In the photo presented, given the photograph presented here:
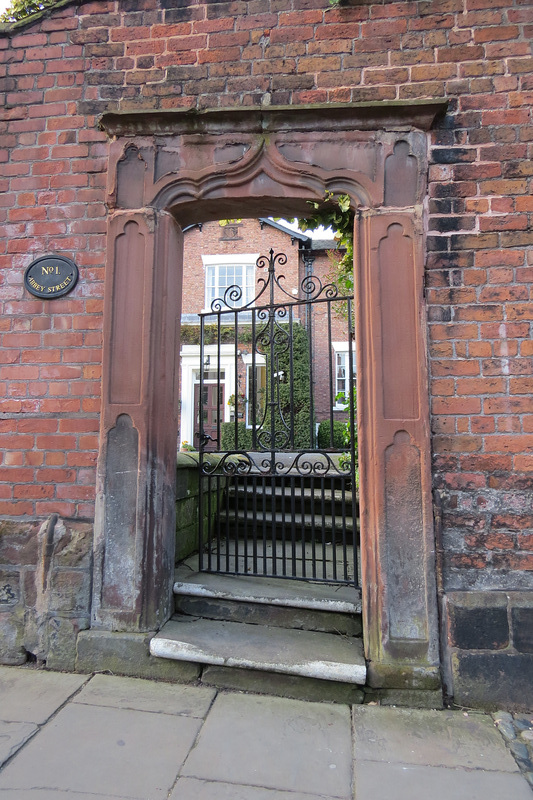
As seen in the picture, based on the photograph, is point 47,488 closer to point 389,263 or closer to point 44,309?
point 44,309

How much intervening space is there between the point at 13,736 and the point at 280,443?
7.36ft

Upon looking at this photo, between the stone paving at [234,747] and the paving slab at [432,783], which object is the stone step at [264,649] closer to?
the stone paving at [234,747]

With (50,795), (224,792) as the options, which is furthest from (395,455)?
(50,795)

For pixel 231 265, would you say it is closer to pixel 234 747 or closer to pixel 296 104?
pixel 296 104

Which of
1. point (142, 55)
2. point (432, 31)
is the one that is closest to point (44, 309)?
point (142, 55)

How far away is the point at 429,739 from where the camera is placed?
2127 millimetres

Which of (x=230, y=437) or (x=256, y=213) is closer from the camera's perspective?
(x=256, y=213)

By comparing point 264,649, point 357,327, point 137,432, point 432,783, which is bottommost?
point 432,783

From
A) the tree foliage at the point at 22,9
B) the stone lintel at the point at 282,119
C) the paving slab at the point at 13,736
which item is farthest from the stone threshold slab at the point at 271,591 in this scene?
the tree foliage at the point at 22,9

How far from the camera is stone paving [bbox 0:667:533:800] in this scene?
1.80m

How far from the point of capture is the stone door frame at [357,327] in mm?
2539

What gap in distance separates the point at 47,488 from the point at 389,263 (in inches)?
94.3

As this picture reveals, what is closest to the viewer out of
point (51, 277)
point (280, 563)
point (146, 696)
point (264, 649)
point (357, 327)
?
point (146, 696)

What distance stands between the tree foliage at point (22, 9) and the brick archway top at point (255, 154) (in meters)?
1.23
